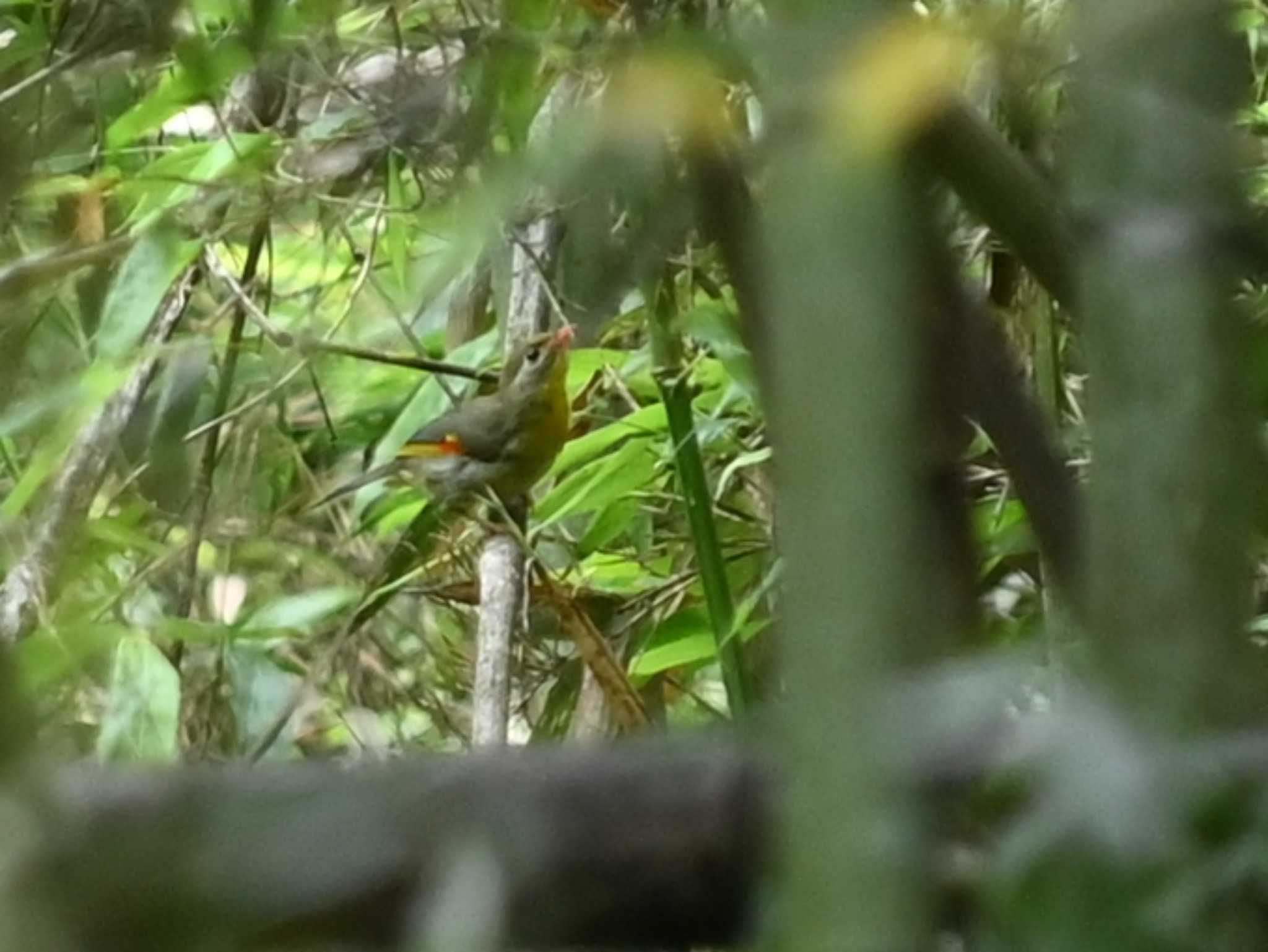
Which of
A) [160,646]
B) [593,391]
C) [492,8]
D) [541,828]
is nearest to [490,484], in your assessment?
[593,391]

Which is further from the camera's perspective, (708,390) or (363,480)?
(363,480)

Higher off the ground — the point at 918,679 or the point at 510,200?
the point at 510,200

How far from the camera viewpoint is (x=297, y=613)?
1.05m

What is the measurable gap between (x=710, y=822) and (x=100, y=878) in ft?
0.24

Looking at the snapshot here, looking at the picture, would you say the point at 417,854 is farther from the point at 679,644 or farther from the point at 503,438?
the point at 503,438

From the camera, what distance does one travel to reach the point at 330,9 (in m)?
0.59

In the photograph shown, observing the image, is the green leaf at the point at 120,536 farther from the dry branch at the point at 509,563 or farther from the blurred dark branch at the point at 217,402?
the dry branch at the point at 509,563

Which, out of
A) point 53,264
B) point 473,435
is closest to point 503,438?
point 473,435

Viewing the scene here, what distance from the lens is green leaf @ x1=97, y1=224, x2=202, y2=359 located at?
917 millimetres

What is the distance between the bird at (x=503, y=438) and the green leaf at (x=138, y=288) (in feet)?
0.95

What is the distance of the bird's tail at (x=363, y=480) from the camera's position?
1.24m

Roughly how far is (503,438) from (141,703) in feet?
1.88

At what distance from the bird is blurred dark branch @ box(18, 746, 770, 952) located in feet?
3.19

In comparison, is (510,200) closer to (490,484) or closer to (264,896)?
(264,896)
